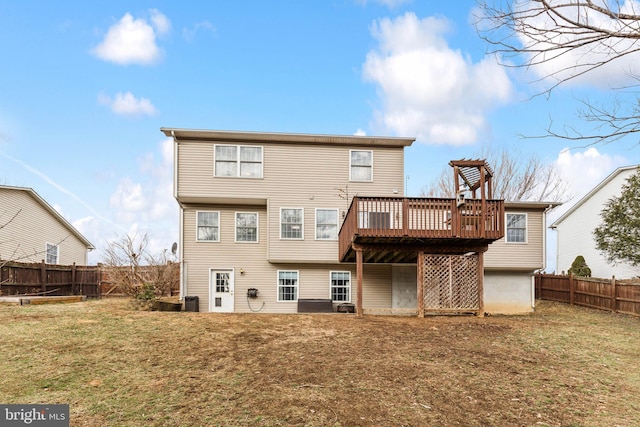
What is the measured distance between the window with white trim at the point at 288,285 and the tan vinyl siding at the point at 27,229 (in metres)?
9.65

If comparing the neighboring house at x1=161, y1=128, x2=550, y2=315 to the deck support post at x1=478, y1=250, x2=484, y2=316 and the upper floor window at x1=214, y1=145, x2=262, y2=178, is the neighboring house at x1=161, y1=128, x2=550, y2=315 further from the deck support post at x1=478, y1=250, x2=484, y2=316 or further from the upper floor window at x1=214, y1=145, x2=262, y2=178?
the deck support post at x1=478, y1=250, x2=484, y2=316

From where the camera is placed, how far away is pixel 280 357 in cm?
714

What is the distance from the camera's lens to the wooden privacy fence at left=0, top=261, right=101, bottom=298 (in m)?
14.6

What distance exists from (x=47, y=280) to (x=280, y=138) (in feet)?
41.8

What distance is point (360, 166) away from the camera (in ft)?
51.6

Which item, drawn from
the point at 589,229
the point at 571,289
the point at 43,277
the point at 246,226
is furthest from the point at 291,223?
the point at 589,229

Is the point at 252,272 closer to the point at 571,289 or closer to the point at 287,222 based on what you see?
the point at 287,222

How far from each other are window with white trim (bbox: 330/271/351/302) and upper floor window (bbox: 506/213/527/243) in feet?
24.0

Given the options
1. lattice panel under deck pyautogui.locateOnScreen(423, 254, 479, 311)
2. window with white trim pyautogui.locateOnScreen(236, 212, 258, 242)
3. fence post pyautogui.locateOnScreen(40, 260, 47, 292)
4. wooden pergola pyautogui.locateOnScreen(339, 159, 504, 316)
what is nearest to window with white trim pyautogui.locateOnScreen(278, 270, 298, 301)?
window with white trim pyautogui.locateOnScreen(236, 212, 258, 242)

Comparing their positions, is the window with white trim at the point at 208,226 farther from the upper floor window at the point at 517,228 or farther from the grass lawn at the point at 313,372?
the upper floor window at the point at 517,228

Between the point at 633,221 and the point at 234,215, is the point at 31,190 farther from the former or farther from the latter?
the point at 633,221

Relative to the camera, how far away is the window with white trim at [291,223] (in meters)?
15.2

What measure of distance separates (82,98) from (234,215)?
7.14 meters

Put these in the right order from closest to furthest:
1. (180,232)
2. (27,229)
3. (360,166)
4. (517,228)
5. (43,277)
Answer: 1. (180,232)
2. (360,166)
3. (517,228)
4. (43,277)
5. (27,229)
